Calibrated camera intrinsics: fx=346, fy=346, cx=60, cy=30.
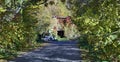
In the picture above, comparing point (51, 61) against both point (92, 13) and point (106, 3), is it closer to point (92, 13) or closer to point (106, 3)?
point (92, 13)

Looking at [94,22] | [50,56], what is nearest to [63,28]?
[50,56]

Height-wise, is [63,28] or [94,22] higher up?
Answer: [94,22]

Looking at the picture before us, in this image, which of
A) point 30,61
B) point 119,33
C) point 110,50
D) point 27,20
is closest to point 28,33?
point 27,20

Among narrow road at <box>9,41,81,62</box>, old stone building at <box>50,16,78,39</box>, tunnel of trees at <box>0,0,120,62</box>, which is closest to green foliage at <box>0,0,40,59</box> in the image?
tunnel of trees at <box>0,0,120,62</box>

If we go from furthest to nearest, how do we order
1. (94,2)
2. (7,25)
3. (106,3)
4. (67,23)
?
1. (67,23)
2. (7,25)
3. (94,2)
4. (106,3)

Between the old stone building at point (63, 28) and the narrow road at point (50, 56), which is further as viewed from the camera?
the old stone building at point (63, 28)

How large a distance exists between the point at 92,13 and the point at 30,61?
16.8 feet

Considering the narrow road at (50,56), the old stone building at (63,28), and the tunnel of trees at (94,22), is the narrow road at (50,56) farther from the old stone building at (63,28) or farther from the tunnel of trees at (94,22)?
the old stone building at (63,28)

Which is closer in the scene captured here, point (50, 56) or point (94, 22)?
point (94, 22)

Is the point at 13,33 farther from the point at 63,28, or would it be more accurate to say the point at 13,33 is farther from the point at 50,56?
the point at 63,28

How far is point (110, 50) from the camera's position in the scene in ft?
41.3

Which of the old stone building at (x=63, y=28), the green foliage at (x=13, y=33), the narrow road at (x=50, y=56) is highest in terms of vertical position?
the green foliage at (x=13, y=33)

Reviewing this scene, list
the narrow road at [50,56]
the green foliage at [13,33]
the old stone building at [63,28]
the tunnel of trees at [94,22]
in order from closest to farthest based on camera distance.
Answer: the tunnel of trees at [94,22] < the green foliage at [13,33] < the narrow road at [50,56] < the old stone building at [63,28]

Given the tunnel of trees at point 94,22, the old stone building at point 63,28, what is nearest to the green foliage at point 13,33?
the tunnel of trees at point 94,22
